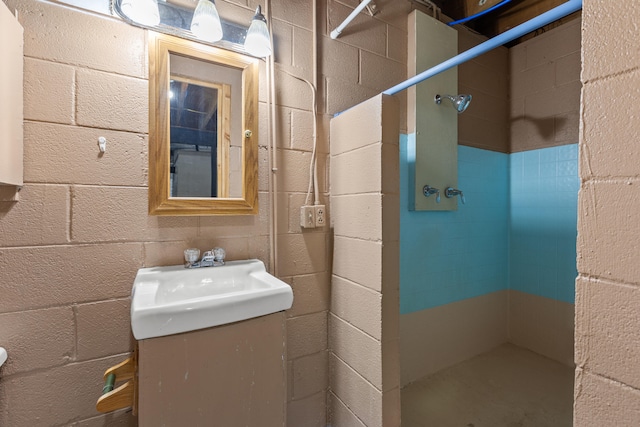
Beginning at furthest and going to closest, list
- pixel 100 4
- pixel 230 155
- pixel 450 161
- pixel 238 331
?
pixel 450 161 < pixel 230 155 < pixel 100 4 < pixel 238 331

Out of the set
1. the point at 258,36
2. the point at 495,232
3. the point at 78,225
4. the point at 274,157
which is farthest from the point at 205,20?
the point at 495,232

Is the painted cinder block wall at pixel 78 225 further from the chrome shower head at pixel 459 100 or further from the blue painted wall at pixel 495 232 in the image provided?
the chrome shower head at pixel 459 100

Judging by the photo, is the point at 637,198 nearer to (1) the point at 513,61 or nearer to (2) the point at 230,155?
(2) the point at 230,155

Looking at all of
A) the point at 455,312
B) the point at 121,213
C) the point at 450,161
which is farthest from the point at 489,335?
the point at 121,213

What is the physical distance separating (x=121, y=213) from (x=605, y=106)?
1349mm

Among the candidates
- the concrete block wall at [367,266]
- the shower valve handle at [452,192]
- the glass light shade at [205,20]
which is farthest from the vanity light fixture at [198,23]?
the shower valve handle at [452,192]

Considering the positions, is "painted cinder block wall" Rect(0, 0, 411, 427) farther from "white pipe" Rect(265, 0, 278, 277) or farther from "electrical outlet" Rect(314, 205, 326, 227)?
"electrical outlet" Rect(314, 205, 326, 227)

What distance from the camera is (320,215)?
4.62 feet

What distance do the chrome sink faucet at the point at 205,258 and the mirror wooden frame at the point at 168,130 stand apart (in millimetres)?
154

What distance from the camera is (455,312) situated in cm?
198

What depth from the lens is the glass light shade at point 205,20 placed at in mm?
1061

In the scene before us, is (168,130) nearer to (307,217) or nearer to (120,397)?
(307,217)

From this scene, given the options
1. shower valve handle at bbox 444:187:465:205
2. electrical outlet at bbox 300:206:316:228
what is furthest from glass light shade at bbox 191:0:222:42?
shower valve handle at bbox 444:187:465:205

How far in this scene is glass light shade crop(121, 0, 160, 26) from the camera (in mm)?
989
